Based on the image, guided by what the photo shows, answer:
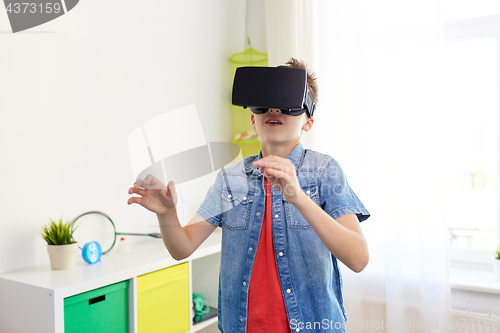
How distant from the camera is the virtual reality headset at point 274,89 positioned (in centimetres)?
65

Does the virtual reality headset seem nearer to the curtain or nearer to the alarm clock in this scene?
the alarm clock

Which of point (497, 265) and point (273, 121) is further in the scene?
point (497, 265)

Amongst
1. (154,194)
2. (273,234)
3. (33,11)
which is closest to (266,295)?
(273,234)

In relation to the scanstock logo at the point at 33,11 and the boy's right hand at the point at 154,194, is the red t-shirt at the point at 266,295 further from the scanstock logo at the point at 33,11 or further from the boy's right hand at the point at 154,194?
the scanstock logo at the point at 33,11

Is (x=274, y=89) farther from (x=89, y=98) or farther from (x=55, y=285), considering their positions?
(x=89, y=98)

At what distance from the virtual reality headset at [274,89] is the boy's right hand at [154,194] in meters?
0.21

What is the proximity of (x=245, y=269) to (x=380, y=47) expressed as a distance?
4.68 feet

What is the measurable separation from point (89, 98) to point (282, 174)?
48.6 inches

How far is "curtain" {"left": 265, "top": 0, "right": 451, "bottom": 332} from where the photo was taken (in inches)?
69.1

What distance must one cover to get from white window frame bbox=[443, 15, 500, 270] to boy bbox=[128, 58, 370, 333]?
4.48 feet

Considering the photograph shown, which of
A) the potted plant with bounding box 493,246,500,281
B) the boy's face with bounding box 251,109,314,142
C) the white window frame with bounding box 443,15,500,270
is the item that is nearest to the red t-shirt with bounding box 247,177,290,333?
the boy's face with bounding box 251,109,314,142

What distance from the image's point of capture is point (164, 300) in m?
1.51

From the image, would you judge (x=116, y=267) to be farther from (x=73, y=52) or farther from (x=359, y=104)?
(x=359, y=104)

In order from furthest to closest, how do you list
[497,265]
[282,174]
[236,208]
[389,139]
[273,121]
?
[389,139] < [497,265] < [236,208] < [273,121] < [282,174]
